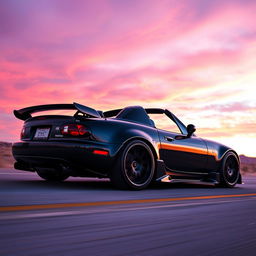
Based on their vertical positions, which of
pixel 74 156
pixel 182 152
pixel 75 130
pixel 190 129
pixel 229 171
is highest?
pixel 190 129

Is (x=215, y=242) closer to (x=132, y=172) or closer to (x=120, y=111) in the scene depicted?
(x=132, y=172)

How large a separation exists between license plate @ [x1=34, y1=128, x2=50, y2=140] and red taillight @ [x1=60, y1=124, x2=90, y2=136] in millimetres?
323

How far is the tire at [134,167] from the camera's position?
6.33 meters

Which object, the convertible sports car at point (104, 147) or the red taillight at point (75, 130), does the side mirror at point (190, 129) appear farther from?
the red taillight at point (75, 130)

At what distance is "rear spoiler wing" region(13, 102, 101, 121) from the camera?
6.22 meters

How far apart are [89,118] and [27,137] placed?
4.06 feet

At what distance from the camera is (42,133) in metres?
6.59

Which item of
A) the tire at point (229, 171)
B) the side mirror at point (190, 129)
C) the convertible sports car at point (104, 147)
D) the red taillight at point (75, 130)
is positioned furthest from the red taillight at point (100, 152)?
the tire at point (229, 171)

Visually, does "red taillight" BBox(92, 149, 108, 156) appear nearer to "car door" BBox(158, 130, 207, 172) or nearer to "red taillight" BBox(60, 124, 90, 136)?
"red taillight" BBox(60, 124, 90, 136)

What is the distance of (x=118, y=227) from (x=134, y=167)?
346 centimetres

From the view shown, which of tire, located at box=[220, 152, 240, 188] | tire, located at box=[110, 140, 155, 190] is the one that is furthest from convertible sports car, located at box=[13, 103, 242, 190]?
tire, located at box=[220, 152, 240, 188]

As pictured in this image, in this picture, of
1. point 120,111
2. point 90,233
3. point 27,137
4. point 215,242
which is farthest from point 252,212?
point 27,137

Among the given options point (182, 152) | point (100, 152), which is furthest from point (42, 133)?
point (182, 152)

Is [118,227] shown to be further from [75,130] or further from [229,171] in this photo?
[229,171]
